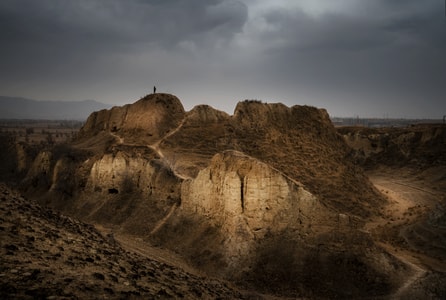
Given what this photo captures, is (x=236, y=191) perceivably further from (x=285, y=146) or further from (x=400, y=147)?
(x=400, y=147)

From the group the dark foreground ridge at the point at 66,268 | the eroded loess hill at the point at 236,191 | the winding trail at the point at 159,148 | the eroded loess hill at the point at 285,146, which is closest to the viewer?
the dark foreground ridge at the point at 66,268

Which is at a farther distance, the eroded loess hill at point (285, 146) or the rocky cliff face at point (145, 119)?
the rocky cliff face at point (145, 119)

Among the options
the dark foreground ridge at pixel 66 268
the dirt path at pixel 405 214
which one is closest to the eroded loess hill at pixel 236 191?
the dirt path at pixel 405 214

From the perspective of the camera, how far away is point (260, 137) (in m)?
33.1

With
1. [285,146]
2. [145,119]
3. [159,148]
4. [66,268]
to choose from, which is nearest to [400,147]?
[285,146]

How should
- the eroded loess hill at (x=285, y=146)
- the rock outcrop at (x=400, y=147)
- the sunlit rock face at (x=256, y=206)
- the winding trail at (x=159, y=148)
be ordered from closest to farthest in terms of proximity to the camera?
the sunlit rock face at (x=256, y=206)
the winding trail at (x=159, y=148)
the eroded loess hill at (x=285, y=146)
the rock outcrop at (x=400, y=147)

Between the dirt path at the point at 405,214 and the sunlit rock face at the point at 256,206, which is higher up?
the sunlit rock face at the point at 256,206

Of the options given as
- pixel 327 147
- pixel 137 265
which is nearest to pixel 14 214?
pixel 137 265

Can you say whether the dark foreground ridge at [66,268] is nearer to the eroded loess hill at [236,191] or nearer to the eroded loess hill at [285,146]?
the eroded loess hill at [236,191]

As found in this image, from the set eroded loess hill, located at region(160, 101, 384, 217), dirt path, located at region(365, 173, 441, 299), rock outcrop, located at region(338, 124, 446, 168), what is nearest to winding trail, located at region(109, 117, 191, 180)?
eroded loess hill, located at region(160, 101, 384, 217)

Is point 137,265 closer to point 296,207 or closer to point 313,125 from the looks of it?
point 296,207

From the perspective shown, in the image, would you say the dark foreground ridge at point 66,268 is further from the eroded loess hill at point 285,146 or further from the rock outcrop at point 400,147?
the rock outcrop at point 400,147

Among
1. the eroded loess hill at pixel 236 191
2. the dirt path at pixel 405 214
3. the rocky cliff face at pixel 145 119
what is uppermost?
the rocky cliff face at pixel 145 119

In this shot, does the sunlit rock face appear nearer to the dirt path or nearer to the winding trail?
the dirt path
